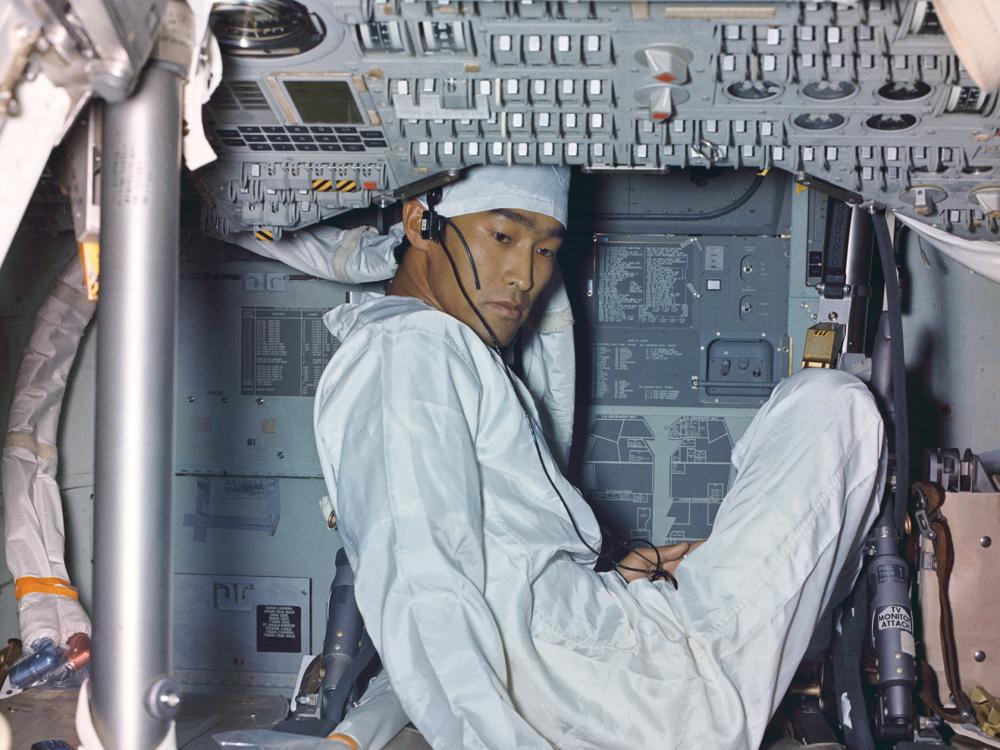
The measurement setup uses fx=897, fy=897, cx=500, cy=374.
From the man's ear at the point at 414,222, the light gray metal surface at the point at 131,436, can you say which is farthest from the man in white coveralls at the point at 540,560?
the light gray metal surface at the point at 131,436

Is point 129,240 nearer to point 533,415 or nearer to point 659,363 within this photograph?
point 533,415

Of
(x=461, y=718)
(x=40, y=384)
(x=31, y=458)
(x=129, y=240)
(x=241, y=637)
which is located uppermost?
(x=129, y=240)

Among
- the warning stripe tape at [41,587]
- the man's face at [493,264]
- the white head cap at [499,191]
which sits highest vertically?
the white head cap at [499,191]

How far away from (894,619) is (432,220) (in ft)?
5.03

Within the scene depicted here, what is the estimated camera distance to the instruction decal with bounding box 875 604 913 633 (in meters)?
2.12

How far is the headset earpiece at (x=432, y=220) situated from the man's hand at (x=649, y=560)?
1.15m

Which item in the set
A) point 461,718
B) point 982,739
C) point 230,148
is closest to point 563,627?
point 461,718

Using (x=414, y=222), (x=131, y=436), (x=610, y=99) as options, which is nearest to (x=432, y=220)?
(x=414, y=222)

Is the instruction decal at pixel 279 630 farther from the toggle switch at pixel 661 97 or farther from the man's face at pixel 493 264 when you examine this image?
the toggle switch at pixel 661 97

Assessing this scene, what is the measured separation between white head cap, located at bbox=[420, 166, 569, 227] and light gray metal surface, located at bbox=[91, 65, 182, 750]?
4.08 feet

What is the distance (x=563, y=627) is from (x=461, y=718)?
35 cm

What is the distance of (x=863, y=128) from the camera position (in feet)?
6.29

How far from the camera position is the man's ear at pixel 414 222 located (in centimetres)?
249

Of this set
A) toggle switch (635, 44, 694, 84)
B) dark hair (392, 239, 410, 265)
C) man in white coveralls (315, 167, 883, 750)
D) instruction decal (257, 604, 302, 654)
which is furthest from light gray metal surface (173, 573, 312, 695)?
toggle switch (635, 44, 694, 84)
